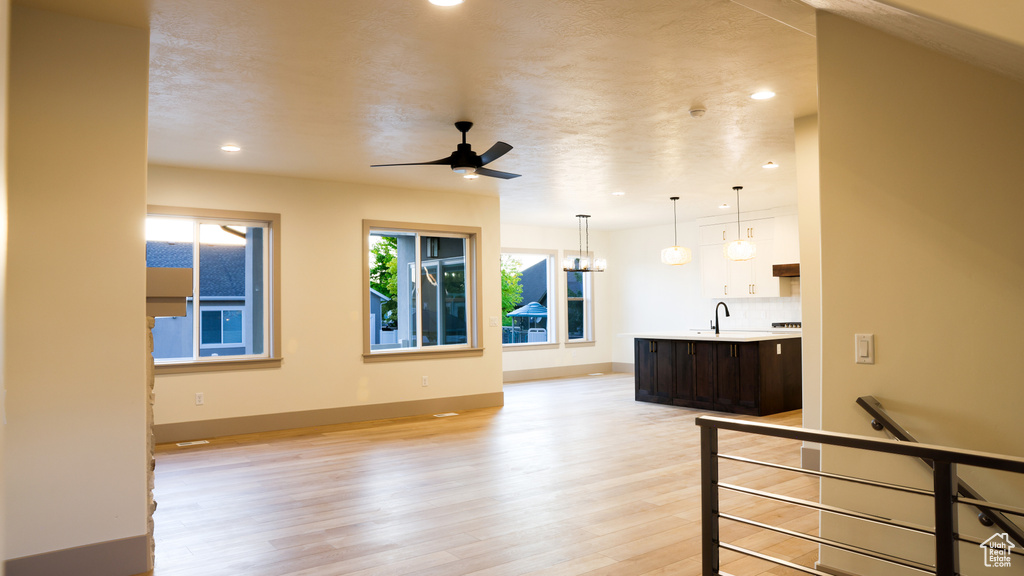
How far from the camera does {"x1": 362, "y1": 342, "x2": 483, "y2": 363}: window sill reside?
750 centimetres

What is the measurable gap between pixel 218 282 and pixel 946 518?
6.55 meters

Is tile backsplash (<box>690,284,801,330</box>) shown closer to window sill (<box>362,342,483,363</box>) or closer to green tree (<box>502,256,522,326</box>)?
green tree (<box>502,256,522,326</box>)

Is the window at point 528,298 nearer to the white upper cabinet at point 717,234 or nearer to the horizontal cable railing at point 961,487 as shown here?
the white upper cabinet at point 717,234

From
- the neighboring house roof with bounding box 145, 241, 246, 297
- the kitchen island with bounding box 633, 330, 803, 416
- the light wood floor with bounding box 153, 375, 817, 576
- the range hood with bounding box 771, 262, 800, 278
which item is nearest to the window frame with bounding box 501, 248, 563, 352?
the kitchen island with bounding box 633, 330, 803, 416

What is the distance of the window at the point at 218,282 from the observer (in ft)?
21.2

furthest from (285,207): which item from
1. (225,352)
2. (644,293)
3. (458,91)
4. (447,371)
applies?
(644,293)

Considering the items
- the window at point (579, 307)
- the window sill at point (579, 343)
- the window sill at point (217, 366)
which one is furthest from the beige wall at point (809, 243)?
the window at point (579, 307)

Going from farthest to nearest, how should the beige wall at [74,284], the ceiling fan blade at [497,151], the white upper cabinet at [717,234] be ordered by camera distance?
1. the white upper cabinet at [717,234]
2. the ceiling fan blade at [497,151]
3. the beige wall at [74,284]

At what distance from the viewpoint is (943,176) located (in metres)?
2.61

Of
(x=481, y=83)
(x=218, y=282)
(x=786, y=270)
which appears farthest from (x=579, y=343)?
(x=481, y=83)

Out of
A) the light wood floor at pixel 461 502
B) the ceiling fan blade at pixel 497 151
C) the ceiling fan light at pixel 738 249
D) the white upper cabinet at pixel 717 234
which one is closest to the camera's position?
the light wood floor at pixel 461 502

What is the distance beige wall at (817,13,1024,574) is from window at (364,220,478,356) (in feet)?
18.1

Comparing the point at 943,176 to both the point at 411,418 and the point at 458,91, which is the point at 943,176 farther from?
the point at 411,418

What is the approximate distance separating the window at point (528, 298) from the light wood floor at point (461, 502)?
4.60 metres
